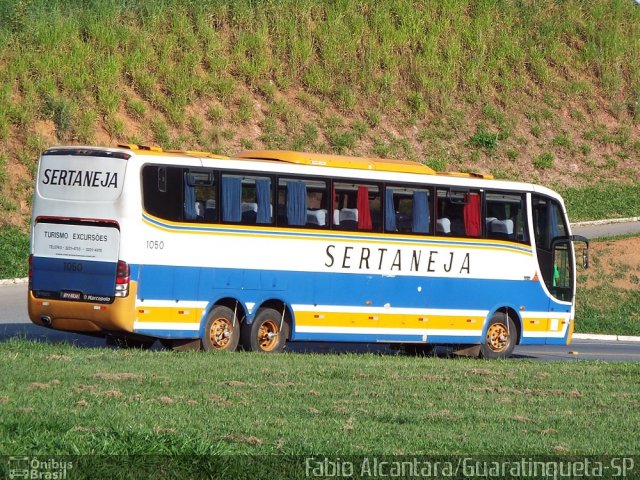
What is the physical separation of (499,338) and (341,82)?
2677cm

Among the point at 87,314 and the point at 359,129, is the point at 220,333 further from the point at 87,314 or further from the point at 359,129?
the point at 359,129

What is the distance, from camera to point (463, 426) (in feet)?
39.3

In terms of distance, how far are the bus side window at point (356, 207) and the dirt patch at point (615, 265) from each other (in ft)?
43.5

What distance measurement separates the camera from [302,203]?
21.2 meters

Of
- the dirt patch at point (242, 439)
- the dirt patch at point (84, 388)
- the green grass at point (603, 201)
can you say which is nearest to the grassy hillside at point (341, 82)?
the green grass at point (603, 201)

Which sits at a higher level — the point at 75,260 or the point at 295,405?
the point at 75,260

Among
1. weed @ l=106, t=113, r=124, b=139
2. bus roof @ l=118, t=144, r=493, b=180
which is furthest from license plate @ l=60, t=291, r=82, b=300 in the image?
weed @ l=106, t=113, r=124, b=139

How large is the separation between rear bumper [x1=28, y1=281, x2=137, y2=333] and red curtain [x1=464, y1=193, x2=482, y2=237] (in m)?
7.02

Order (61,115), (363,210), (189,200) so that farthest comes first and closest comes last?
(61,115)
(363,210)
(189,200)

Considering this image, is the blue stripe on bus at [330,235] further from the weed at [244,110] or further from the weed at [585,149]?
the weed at [585,149]

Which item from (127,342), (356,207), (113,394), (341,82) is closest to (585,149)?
(341,82)

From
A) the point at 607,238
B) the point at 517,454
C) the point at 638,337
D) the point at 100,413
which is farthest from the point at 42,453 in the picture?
the point at 607,238

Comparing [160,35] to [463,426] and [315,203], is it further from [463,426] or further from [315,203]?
[463,426]

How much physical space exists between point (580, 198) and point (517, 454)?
3871 cm
